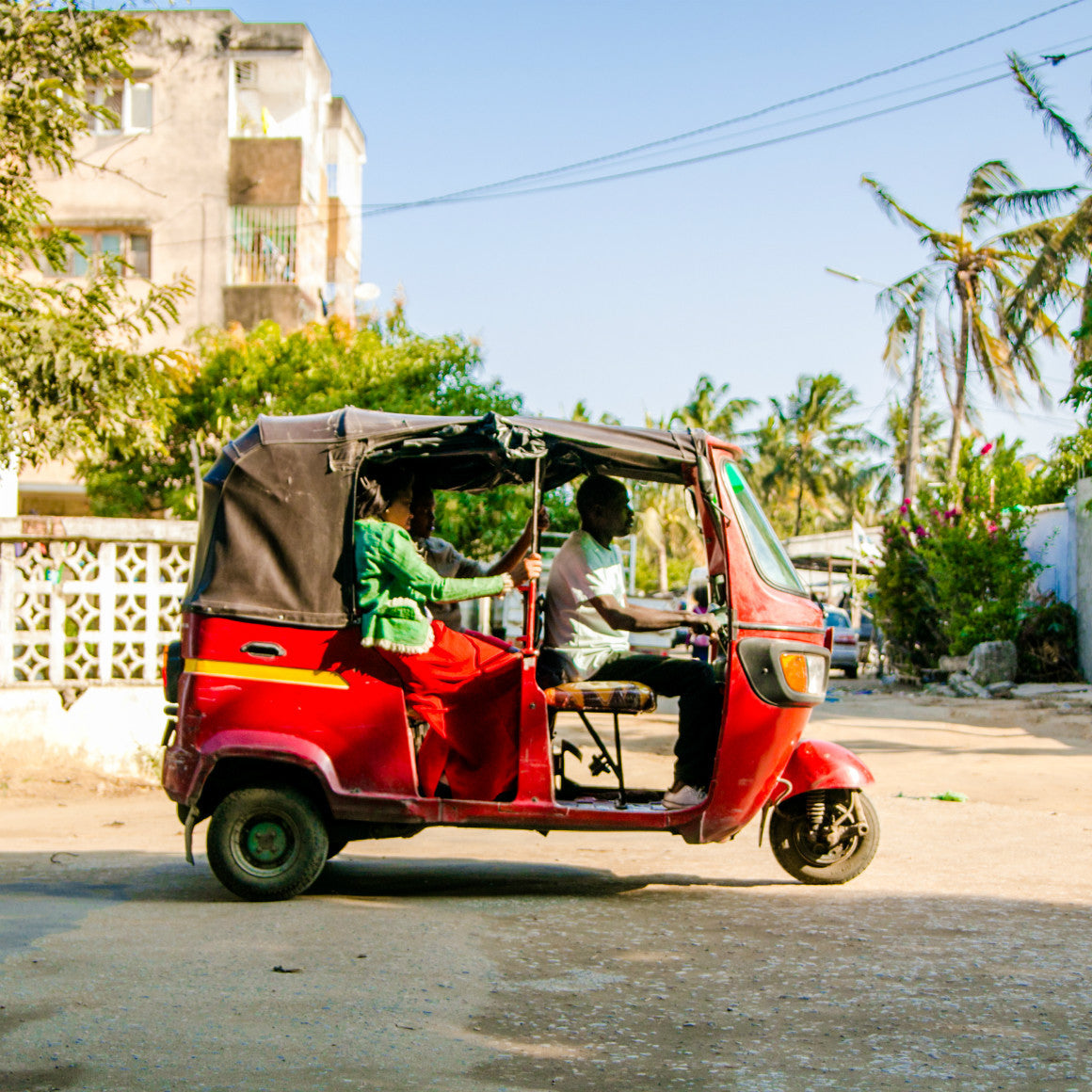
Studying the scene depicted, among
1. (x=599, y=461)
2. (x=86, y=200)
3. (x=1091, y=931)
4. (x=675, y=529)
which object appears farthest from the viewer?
(x=675, y=529)

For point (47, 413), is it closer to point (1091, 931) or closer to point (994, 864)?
point (994, 864)

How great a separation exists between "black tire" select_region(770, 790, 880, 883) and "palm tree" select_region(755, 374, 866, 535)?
49.1 meters

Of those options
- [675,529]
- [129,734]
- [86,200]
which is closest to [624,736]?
[129,734]

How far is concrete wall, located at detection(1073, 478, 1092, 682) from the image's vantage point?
63.7ft

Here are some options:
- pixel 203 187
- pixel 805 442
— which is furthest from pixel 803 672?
pixel 805 442

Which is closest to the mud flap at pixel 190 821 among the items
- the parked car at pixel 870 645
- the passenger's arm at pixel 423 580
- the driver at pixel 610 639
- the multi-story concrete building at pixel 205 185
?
the passenger's arm at pixel 423 580

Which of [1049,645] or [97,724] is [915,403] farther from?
[97,724]

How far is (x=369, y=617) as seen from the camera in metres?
5.80

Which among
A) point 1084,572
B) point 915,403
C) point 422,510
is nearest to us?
point 422,510

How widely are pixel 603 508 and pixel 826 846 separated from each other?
191 centimetres

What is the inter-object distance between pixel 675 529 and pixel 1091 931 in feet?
155

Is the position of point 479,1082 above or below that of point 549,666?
below

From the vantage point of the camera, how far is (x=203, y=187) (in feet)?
87.9

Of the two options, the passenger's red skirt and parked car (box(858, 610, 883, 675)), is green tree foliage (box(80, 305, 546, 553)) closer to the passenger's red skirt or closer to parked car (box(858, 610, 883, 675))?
parked car (box(858, 610, 883, 675))
